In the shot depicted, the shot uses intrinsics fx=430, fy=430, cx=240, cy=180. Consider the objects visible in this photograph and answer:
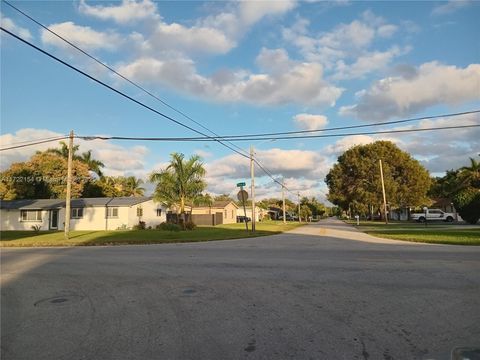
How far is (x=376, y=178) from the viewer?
225ft

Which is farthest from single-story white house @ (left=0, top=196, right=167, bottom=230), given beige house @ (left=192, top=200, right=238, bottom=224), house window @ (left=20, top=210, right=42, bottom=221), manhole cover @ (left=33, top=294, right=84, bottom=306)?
manhole cover @ (left=33, top=294, right=84, bottom=306)

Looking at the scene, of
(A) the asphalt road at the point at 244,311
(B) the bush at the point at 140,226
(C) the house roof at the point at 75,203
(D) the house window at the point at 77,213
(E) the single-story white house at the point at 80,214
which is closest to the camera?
(A) the asphalt road at the point at 244,311

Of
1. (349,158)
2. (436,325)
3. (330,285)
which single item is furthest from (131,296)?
(349,158)

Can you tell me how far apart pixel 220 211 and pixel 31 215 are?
27582 millimetres

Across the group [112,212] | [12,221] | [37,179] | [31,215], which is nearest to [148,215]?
[112,212]

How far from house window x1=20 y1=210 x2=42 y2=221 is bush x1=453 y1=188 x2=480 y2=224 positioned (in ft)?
137

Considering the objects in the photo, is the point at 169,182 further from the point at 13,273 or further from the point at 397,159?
the point at 397,159

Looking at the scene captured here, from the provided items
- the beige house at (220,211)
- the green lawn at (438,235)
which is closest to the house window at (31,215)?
the beige house at (220,211)

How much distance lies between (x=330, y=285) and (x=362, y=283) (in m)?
0.72

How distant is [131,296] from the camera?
8.27m

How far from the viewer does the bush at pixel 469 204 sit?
39812 mm

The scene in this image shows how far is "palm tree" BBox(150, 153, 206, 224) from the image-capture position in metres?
39.1

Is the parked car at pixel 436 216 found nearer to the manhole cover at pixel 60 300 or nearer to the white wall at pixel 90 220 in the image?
the white wall at pixel 90 220

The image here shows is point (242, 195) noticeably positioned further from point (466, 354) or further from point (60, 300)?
point (466, 354)
